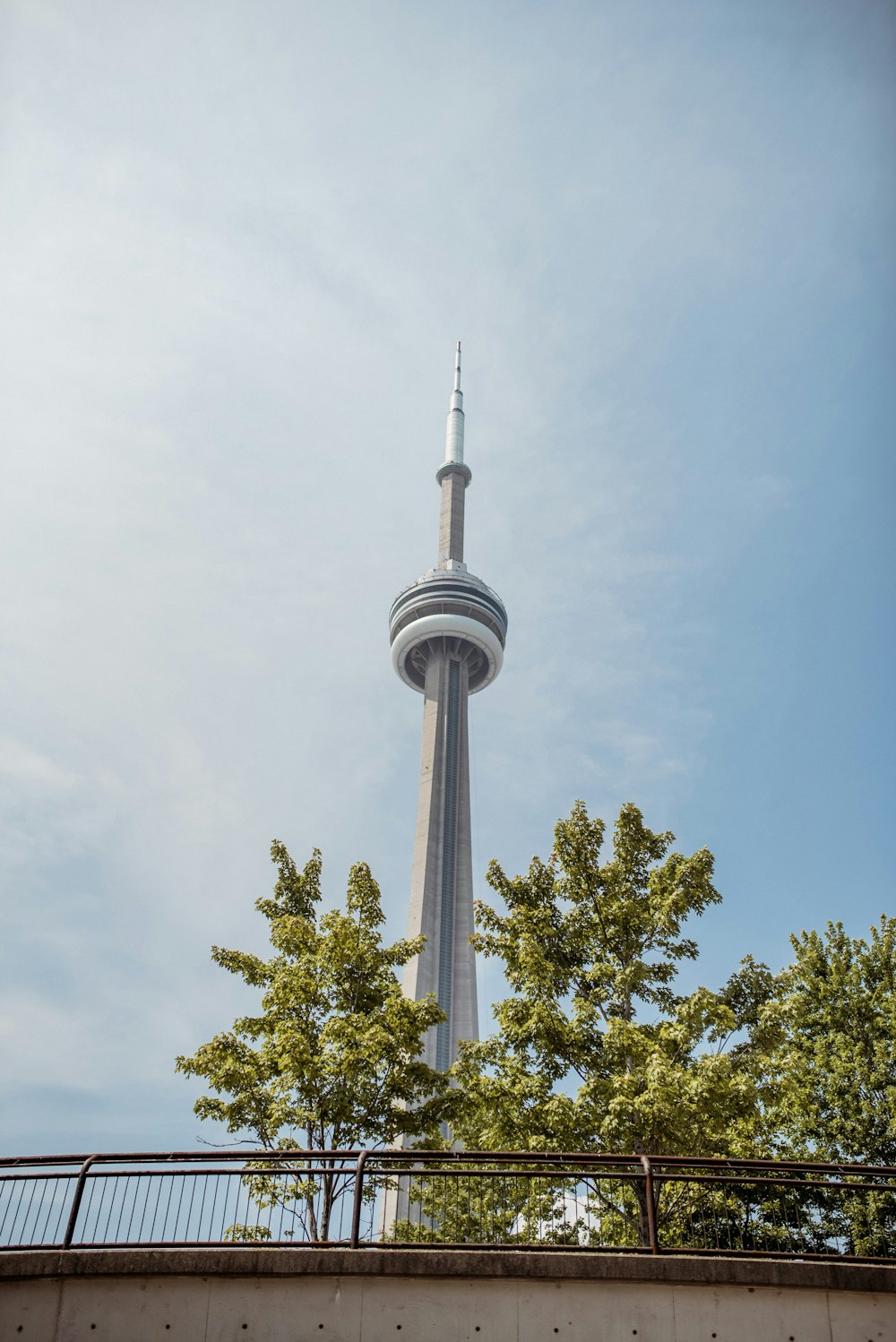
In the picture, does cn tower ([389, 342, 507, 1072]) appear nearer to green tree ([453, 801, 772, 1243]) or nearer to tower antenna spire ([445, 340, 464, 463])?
tower antenna spire ([445, 340, 464, 463])

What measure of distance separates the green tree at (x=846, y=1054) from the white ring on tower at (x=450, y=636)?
69.8 meters

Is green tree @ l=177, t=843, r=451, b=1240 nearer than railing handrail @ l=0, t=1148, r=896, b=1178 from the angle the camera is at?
No

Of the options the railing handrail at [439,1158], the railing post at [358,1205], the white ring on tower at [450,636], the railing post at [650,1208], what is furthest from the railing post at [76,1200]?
the white ring on tower at [450,636]

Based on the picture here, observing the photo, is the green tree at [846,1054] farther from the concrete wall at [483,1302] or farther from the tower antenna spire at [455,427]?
the tower antenna spire at [455,427]

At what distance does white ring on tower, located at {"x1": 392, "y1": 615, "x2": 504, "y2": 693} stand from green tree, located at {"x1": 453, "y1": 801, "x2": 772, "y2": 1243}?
251 feet

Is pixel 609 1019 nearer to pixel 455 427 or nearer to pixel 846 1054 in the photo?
pixel 846 1054

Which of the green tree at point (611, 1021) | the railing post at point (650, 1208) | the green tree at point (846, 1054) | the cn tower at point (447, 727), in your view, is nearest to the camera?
the railing post at point (650, 1208)

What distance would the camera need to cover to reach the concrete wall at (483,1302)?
973cm

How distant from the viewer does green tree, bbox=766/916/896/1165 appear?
24250mm

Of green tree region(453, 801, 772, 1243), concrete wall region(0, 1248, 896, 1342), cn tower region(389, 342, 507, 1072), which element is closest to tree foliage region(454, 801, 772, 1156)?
green tree region(453, 801, 772, 1243)

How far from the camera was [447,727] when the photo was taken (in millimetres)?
94938

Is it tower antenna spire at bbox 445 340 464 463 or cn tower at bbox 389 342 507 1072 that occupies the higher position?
tower antenna spire at bbox 445 340 464 463

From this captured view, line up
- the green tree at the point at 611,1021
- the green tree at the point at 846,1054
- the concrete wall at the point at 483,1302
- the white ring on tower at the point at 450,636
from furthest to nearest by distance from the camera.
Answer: the white ring on tower at the point at 450,636, the green tree at the point at 846,1054, the green tree at the point at 611,1021, the concrete wall at the point at 483,1302

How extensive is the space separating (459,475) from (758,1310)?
330ft
